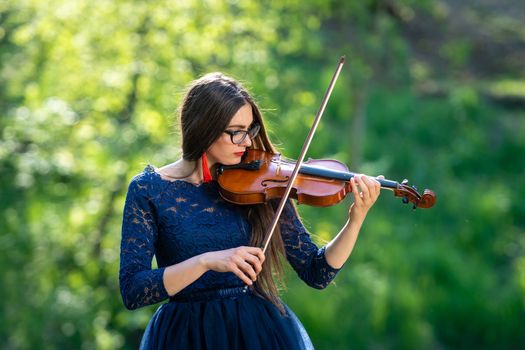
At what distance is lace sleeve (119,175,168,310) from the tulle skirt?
0.13m

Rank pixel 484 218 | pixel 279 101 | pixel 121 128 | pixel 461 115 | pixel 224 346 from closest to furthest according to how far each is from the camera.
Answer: pixel 224 346 → pixel 121 128 → pixel 279 101 → pixel 484 218 → pixel 461 115

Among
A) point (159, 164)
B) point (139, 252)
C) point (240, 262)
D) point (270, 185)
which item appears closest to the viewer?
point (240, 262)

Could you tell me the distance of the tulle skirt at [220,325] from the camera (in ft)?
8.84

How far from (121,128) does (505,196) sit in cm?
387

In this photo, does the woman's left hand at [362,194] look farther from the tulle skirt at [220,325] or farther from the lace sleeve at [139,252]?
the lace sleeve at [139,252]

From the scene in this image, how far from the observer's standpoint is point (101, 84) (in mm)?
7098

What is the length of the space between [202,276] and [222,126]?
0.42 m

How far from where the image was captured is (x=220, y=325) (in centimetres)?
270

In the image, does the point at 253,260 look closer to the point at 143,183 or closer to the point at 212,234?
the point at 212,234

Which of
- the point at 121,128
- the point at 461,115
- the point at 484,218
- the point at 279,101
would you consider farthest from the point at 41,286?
the point at 461,115

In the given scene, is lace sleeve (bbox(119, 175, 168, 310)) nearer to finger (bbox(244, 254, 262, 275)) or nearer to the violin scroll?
finger (bbox(244, 254, 262, 275))

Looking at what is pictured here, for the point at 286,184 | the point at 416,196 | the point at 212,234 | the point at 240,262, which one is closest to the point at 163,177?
the point at 212,234

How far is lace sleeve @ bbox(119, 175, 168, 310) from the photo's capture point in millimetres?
2557

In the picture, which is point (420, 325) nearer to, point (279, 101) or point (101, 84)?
point (279, 101)
